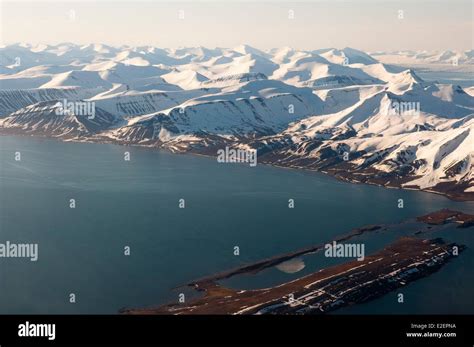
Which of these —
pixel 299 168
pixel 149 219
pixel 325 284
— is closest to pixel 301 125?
pixel 299 168

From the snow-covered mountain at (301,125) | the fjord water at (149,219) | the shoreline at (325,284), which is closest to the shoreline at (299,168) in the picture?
the snow-covered mountain at (301,125)

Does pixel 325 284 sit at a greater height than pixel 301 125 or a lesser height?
lesser

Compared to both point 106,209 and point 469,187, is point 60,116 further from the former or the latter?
point 469,187

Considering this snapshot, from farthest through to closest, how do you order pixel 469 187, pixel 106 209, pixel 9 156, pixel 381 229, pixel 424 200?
pixel 9 156
pixel 469 187
pixel 424 200
pixel 106 209
pixel 381 229

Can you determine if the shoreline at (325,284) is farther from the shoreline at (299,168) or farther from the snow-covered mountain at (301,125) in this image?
the snow-covered mountain at (301,125)

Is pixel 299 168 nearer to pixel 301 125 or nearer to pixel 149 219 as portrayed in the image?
pixel 301 125

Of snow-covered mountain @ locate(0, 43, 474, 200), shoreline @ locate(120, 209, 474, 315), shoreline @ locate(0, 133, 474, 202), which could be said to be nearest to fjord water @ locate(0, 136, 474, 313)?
shoreline @ locate(120, 209, 474, 315)

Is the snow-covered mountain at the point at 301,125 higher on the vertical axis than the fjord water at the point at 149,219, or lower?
higher

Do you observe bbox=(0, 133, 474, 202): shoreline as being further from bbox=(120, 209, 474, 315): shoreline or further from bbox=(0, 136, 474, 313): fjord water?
bbox=(120, 209, 474, 315): shoreline

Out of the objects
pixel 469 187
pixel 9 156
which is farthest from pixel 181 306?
pixel 9 156
